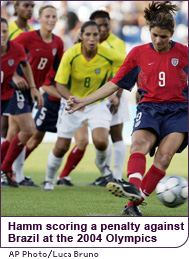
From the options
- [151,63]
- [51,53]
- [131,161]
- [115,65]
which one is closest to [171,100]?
[151,63]

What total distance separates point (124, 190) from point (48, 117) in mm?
4915

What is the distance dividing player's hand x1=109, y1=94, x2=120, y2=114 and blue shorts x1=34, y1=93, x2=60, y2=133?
3.47 feet

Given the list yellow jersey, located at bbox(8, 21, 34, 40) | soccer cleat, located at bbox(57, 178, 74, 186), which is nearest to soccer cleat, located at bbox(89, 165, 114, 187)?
soccer cleat, located at bbox(57, 178, 74, 186)

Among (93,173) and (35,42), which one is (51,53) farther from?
(93,173)

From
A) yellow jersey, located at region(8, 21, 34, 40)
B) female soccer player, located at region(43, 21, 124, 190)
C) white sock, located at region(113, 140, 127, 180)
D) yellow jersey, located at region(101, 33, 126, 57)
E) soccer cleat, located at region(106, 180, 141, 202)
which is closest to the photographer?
soccer cleat, located at region(106, 180, 141, 202)

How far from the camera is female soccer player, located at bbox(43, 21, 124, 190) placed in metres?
7.46

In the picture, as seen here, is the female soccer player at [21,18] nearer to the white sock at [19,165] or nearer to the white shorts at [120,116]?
the white sock at [19,165]

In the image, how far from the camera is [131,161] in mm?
4793

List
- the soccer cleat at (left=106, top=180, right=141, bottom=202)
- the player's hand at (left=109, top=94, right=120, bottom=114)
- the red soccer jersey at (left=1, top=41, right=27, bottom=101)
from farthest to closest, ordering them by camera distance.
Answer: the player's hand at (left=109, top=94, right=120, bottom=114)
the red soccer jersey at (left=1, top=41, right=27, bottom=101)
the soccer cleat at (left=106, top=180, right=141, bottom=202)

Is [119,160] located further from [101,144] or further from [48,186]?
[48,186]

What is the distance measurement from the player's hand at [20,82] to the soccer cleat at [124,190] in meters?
4.15

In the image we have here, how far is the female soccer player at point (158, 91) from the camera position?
493 cm

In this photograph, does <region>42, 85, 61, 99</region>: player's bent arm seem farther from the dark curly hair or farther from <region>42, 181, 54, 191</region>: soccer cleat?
the dark curly hair

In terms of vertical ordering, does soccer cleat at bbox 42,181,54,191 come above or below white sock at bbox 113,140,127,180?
below
